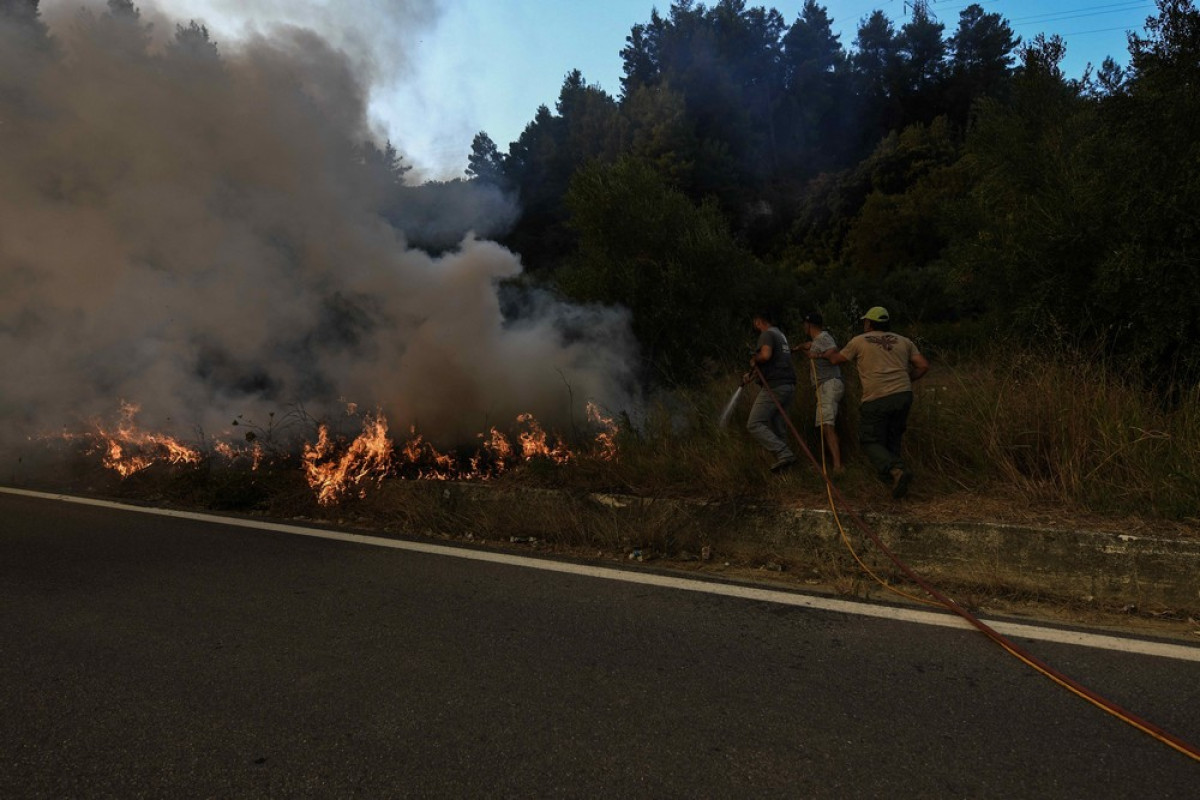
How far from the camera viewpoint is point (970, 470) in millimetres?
4875

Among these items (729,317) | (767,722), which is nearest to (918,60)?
(729,317)

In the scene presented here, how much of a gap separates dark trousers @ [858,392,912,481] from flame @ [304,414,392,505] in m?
3.88

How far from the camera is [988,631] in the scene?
10.7 ft

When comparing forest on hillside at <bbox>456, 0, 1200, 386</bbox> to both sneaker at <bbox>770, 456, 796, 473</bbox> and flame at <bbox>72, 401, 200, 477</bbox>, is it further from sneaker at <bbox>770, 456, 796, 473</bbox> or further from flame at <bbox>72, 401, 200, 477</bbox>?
flame at <bbox>72, 401, 200, 477</bbox>

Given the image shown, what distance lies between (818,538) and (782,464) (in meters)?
0.94

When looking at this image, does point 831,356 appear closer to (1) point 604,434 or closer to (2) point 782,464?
(2) point 782,464

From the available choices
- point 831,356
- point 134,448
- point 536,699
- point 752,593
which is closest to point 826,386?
point 831,356

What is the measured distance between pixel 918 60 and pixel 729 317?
183 feet

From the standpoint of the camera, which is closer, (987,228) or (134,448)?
(134,448)

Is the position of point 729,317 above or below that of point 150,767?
above

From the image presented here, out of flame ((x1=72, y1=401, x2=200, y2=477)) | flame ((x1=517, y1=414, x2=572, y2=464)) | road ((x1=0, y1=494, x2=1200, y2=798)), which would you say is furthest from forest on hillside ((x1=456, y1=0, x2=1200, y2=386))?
flame ((x1=72, y1=401, x2=200, y2=477))

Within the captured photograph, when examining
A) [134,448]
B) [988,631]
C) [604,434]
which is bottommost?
[988,631]

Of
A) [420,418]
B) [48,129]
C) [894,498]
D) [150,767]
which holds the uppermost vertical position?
[48,129]

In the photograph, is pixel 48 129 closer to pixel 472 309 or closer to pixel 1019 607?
pixel 472 309
